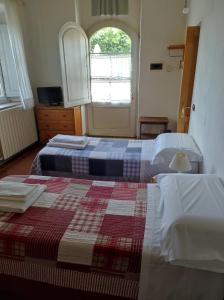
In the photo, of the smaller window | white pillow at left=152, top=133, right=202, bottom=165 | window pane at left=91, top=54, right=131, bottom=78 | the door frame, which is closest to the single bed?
white pillow at left=152, top=133, right=202, bottom=165

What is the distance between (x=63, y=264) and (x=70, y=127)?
315 cm

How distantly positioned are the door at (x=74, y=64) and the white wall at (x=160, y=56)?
110 cm

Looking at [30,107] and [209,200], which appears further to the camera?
[30,107]

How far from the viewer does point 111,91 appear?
454 cm

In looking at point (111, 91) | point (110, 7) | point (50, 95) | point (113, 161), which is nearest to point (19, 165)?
point (50, 95)

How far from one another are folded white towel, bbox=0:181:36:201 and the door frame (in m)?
3.28

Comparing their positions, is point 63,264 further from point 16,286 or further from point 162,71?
point 162,71

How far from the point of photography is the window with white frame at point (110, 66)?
421 cm

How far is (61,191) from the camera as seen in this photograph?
1.66 metres

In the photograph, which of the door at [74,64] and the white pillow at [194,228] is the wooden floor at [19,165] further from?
the white pillow at [194,228]

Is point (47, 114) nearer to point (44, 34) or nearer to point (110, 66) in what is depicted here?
point (44, 34)

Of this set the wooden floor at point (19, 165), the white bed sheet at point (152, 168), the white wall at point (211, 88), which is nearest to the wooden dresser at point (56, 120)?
the wooden floor at point (19, 165)

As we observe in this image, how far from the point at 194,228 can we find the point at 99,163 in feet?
4.53

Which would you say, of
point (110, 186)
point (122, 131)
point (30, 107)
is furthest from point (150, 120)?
point (110, 186)
